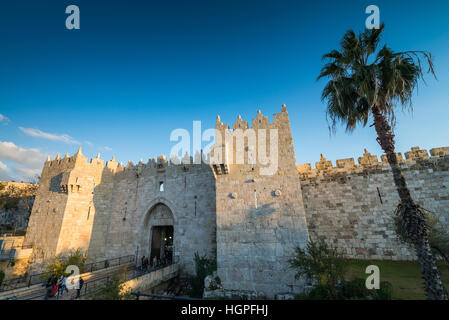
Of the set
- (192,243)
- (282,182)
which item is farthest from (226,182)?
(192,243)

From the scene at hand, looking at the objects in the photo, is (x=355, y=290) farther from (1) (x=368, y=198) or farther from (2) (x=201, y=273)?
(2) (x=201, y=273)

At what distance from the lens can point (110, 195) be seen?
58.9 ft

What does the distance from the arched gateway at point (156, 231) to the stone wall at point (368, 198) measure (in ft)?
36.5

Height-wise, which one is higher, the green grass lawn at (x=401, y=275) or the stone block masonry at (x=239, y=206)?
the stone block masonry at (x=239, y=206)

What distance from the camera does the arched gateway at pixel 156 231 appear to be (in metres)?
15.4

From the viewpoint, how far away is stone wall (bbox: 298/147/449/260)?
430 inches

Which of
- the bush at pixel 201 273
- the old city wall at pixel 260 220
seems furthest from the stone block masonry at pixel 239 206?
the bush at pixel 201 273

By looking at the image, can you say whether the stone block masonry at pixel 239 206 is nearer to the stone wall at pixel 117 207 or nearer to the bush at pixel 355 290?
the stone wall at pixel 117 207

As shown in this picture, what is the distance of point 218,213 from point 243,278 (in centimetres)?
325

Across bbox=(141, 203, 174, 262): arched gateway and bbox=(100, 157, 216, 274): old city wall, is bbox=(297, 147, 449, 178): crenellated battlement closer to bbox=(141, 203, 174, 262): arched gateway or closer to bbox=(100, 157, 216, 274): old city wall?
bbox=(100, 157, 216, 274): old city wall

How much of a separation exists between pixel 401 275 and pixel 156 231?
1627cm
